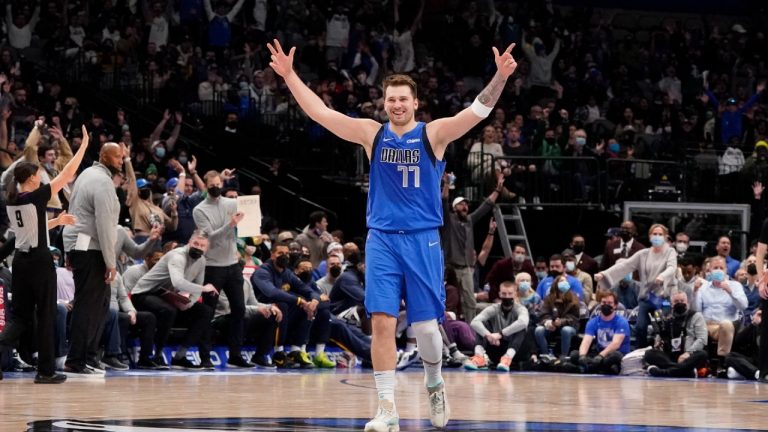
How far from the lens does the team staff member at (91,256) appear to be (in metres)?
11.5

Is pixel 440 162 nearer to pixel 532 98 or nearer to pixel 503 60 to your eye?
pixel 503 60

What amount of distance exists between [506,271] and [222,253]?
474cm

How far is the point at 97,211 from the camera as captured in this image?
37.7 ft

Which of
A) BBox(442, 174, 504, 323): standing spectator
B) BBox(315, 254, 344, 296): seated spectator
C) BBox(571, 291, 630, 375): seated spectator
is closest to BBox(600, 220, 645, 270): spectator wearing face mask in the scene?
BBox(442, 174, 504, 323): standing spectator

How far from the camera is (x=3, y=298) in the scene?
1212 cm

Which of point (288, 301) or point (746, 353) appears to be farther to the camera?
point (746, 353)

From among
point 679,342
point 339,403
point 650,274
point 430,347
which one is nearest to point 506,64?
point 430,347

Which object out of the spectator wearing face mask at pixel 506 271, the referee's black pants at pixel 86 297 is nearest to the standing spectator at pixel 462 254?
the spectator wearing face mask at pixel 506 271

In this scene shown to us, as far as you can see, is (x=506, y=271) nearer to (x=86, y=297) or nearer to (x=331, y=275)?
(x=331, y=275)

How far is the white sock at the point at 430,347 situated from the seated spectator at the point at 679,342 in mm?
8212

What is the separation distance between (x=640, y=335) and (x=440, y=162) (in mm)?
9138

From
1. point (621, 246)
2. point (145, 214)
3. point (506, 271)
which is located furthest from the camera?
point (621, 246)

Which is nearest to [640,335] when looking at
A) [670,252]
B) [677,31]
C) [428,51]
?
[670,252]

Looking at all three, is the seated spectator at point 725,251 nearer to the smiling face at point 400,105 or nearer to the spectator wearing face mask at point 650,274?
the spectator wearing face mask at point 650,274
